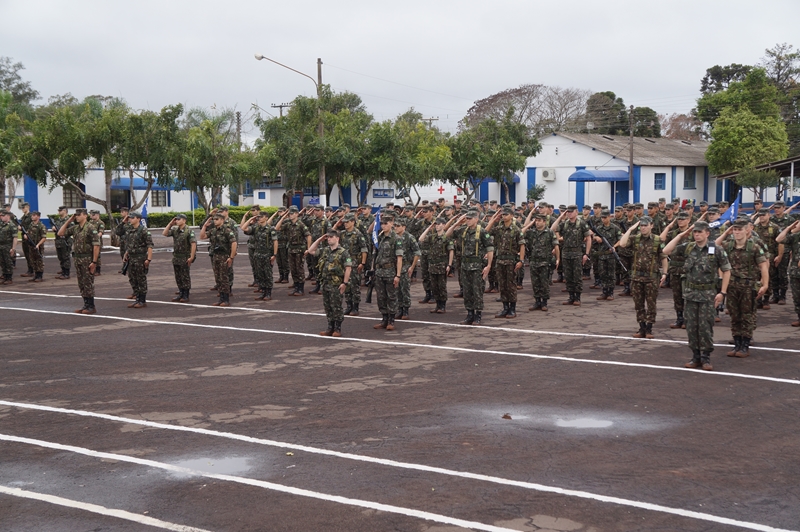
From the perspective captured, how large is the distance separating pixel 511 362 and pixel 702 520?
209 inches

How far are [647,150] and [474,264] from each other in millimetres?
47313

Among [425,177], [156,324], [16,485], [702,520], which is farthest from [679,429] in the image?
[425,177]

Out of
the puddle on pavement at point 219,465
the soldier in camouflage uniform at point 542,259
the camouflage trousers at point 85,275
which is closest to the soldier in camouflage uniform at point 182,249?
the camouflage trousers at point 85,275

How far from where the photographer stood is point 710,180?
195 feet

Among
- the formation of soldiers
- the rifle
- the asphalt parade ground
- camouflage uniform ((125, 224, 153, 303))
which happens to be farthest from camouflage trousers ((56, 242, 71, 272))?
the rifle

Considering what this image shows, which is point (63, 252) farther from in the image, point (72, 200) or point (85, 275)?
point (72, 200)

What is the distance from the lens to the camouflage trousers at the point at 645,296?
40.2 ft

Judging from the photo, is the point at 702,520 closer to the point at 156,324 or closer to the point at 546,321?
the point at 546,321

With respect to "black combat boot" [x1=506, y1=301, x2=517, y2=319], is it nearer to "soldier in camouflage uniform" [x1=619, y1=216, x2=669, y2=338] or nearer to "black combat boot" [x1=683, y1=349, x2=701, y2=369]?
"soldier in camouflage uniform" [x1=619, y1=216, x2=669, y2=338]

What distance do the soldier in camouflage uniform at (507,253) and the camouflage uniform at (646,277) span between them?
9.16 ft

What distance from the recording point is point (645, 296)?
40.9ft

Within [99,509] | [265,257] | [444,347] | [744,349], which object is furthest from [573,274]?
[99,509]

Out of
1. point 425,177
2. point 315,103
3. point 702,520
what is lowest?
point 702,520

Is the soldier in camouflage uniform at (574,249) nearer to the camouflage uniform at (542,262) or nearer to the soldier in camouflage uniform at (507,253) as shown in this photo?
the camouflage uniform at (542,262)
